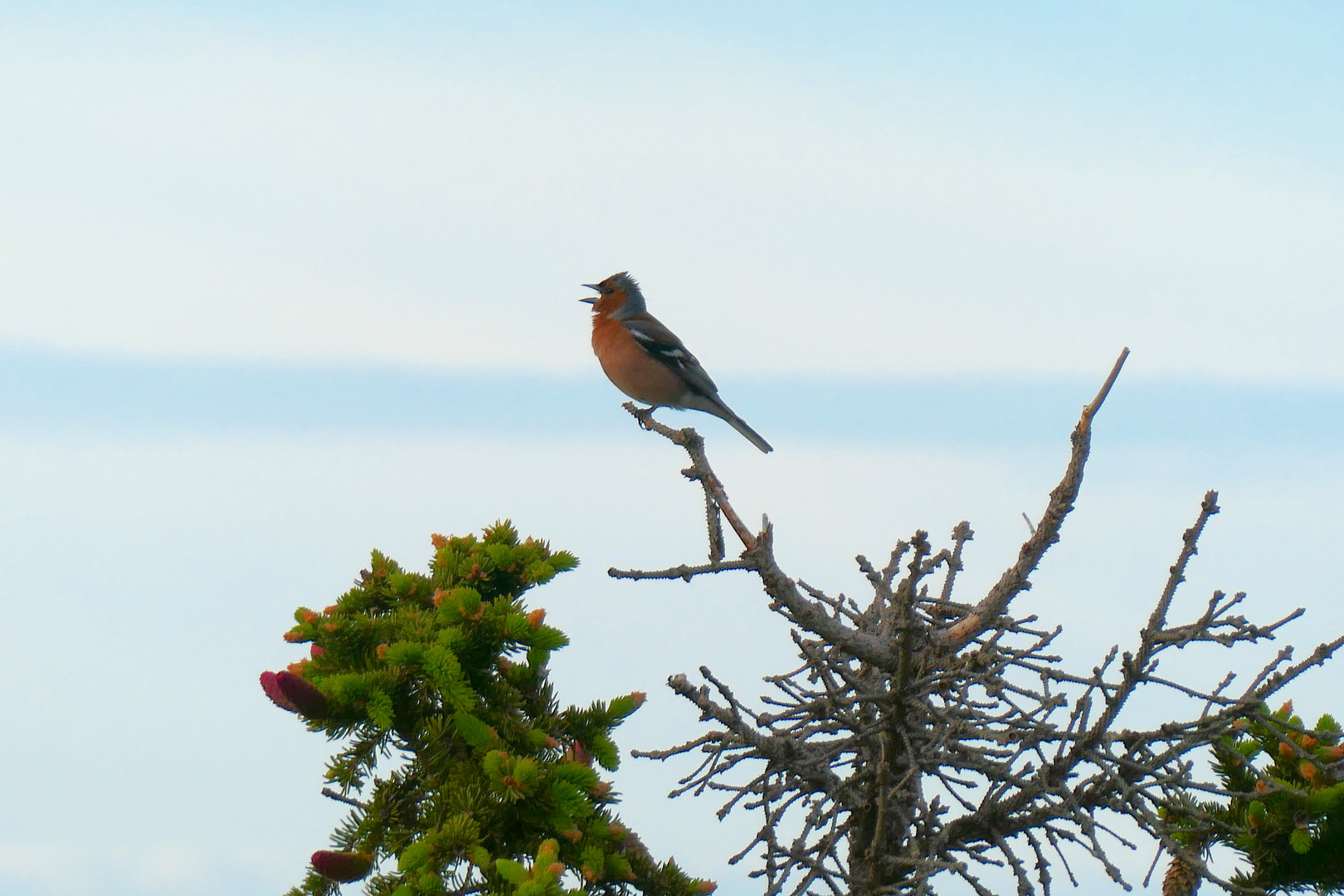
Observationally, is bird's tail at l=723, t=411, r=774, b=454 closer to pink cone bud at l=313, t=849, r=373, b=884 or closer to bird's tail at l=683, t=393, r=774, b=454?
bird's tail at l=683, t=393, r=774, b=454

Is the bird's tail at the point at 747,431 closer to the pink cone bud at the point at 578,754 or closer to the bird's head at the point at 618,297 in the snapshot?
the bird's head at the point at 618,297

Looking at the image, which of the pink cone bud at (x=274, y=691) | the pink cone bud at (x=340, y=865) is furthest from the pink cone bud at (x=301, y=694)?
the pink cone bud at (x=340, y=865)

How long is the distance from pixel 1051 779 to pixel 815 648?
4.69 ft

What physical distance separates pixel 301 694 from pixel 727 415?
254 inches

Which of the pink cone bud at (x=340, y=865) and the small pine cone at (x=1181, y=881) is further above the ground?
the pink cone bud at (x=340, y=865)

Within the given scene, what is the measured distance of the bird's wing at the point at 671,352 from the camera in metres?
12.2

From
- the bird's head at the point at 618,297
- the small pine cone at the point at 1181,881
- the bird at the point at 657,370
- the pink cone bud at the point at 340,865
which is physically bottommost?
the small pine cone at the point at 1181,881

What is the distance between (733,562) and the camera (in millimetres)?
6613

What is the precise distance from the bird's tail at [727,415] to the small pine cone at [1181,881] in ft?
16.7

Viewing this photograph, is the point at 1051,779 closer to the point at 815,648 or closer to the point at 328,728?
the point at 815,648

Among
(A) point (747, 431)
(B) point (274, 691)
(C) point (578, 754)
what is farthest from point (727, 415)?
(B) point (274, 691)

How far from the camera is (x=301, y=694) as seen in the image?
6.39 metres

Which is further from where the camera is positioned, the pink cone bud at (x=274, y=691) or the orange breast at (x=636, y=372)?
the orange breast at (x=636, y=372)

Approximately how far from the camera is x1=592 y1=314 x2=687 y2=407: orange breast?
1221 centimetres
